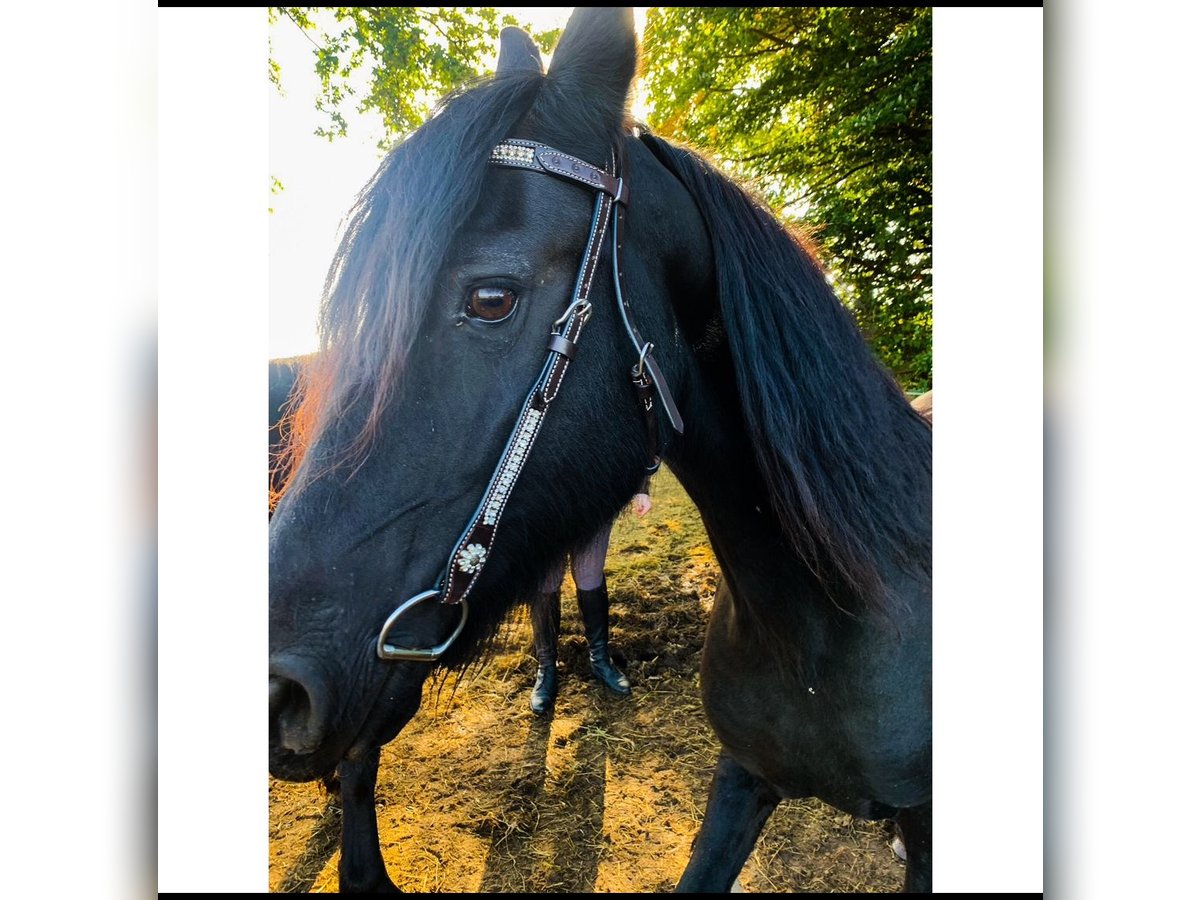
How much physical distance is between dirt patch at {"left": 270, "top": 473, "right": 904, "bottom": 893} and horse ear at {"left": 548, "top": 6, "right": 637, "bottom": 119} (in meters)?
0.86

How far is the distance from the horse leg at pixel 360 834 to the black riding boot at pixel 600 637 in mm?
1013

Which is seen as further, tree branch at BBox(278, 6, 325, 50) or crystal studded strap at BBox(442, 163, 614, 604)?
tree branch at BBox(278, 6, 325, 50)

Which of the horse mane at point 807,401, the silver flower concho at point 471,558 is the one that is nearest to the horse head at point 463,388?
the silver flower concho at point 471,558

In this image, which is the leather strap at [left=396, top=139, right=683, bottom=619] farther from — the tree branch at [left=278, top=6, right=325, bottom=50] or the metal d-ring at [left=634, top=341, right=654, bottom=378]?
the tree branch at [left=278, top=6, right=325, bottom=50]

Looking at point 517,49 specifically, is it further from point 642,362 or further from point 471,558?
point 471,558

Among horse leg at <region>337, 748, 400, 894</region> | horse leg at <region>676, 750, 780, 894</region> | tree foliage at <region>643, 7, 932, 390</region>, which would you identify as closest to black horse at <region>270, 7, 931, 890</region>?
horse leg at <region>676, 750, 780, 894</region>

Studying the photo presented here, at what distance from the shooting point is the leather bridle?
74 cm

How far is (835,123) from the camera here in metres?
1.23

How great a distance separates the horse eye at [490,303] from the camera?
29.3 inches

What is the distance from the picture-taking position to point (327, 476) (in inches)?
27.9

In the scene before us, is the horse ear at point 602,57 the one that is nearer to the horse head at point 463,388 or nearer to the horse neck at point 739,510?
the horse head at point 463,388

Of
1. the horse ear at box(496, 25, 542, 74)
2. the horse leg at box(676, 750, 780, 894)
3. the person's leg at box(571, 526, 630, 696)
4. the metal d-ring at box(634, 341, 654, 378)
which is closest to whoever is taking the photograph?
the metal d-ring at box(634, 341, 654, 378)
